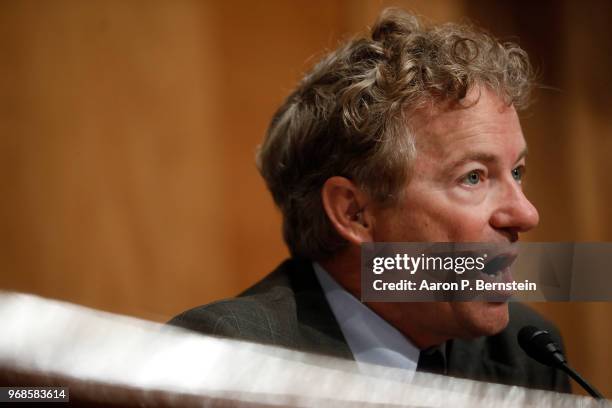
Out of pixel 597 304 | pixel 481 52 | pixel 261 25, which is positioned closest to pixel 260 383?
pixel 597 304

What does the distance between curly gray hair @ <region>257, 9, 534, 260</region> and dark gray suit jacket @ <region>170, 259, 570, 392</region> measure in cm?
9

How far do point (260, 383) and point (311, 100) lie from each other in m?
0.83

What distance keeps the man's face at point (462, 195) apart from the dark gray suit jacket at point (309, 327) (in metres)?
0.11

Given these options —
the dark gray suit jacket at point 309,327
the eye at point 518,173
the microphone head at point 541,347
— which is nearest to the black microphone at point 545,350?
the microphone head at point 541,347

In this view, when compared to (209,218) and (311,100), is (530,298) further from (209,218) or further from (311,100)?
(209,218)

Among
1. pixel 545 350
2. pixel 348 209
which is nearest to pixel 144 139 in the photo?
pixel 348 209

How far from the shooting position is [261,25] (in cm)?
168

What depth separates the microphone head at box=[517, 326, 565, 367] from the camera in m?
0.92

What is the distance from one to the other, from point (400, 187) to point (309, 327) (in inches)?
10.0

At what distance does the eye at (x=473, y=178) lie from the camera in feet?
3.34

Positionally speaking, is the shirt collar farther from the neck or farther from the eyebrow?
the eyebrow

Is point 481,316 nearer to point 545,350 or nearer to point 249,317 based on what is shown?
point 545,350

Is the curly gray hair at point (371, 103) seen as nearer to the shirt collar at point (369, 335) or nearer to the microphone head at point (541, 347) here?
the shirt collar at point (369, 335)

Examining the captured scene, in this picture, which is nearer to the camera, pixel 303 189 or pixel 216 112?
pixel 303 189
